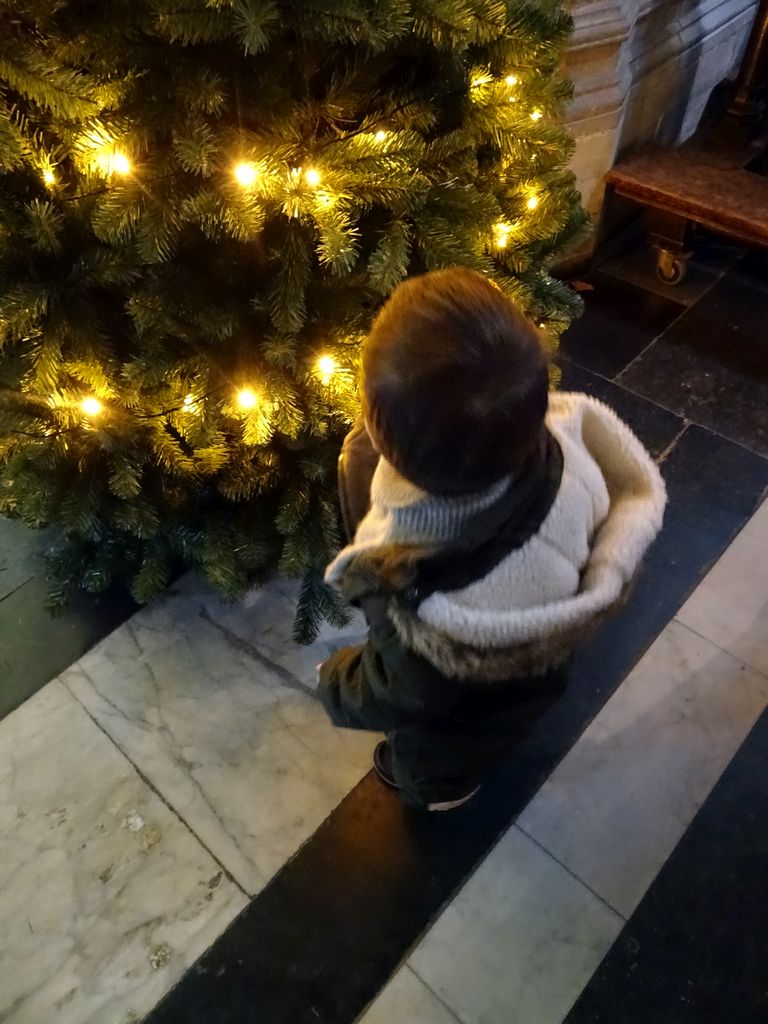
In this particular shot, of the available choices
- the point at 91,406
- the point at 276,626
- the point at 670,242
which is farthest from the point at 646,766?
the point at 670,242

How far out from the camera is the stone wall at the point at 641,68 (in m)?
2.08

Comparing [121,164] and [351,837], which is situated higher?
[121,164]

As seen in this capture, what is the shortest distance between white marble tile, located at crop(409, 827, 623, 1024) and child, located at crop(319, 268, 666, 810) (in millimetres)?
497

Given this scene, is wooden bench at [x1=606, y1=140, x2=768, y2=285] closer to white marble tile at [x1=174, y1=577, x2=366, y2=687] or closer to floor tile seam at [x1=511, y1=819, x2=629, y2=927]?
white marble tile at [x1=174, y1=577, x2=366, y2=687]

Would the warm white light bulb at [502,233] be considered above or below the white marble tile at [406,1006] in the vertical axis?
above

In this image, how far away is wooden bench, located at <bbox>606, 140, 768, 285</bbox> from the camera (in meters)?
2.23

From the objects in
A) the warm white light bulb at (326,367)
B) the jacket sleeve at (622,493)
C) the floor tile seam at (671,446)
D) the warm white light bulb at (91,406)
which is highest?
the jacket sleeve at (622,493)

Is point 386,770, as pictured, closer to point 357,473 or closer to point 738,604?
point 357,473

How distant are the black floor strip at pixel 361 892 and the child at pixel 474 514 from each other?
1.57 ft

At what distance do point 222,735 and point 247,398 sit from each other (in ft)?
2.63

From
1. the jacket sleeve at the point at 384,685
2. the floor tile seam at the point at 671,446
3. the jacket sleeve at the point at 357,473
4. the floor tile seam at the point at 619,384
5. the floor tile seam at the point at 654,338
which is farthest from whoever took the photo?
the floor tile seam at the point at 654,338

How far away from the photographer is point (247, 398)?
1192 mm

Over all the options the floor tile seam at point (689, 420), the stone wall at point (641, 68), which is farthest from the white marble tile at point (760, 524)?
the stone wall at point (641, 68)

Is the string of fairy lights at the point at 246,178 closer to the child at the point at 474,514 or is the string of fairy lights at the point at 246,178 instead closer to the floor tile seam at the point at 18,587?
the child at the point at 474,514
